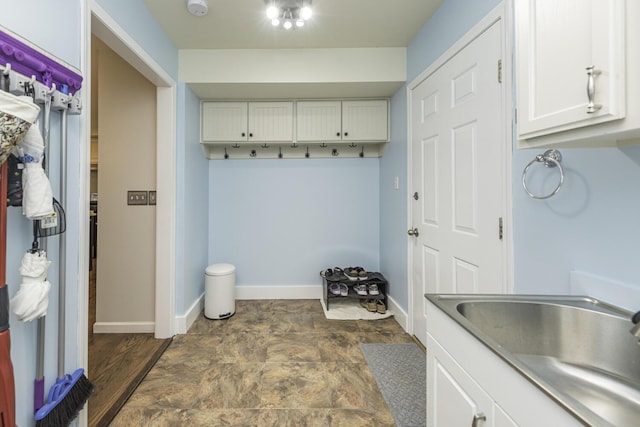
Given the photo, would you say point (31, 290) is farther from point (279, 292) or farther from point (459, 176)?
point (279, 292)

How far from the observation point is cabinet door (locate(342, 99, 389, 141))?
291 centimetres

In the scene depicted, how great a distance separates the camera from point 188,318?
99.0 inches

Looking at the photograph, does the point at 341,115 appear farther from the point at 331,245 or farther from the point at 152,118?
the point at 152,118

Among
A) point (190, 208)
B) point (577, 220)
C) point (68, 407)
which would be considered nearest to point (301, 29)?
point (190, 208)

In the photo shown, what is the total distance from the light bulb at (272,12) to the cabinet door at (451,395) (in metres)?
2.15

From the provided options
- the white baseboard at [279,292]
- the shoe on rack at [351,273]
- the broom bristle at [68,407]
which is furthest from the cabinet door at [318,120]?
the broom bristle at [68,407]

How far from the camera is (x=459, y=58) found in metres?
1.74

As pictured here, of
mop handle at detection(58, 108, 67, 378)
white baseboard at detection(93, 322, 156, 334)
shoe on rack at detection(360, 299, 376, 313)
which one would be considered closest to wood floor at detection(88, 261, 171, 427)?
white baseboard at detection(93, 322, 156, 334)

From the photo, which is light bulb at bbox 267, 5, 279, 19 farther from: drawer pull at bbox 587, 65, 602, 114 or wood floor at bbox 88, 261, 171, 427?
wood floor at bbox 88, 261, 171, 427

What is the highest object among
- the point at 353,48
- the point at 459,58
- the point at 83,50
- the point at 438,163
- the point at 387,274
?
the point at 353,48

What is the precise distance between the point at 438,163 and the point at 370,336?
5.01 ft

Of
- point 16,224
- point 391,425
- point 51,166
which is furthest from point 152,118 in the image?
point 391,425

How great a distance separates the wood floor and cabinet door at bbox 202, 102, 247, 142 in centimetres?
196

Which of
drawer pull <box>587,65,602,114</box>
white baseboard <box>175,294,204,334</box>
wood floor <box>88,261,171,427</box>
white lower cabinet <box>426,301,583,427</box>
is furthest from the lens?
white baseboard <box>175,294,204,334</box>
